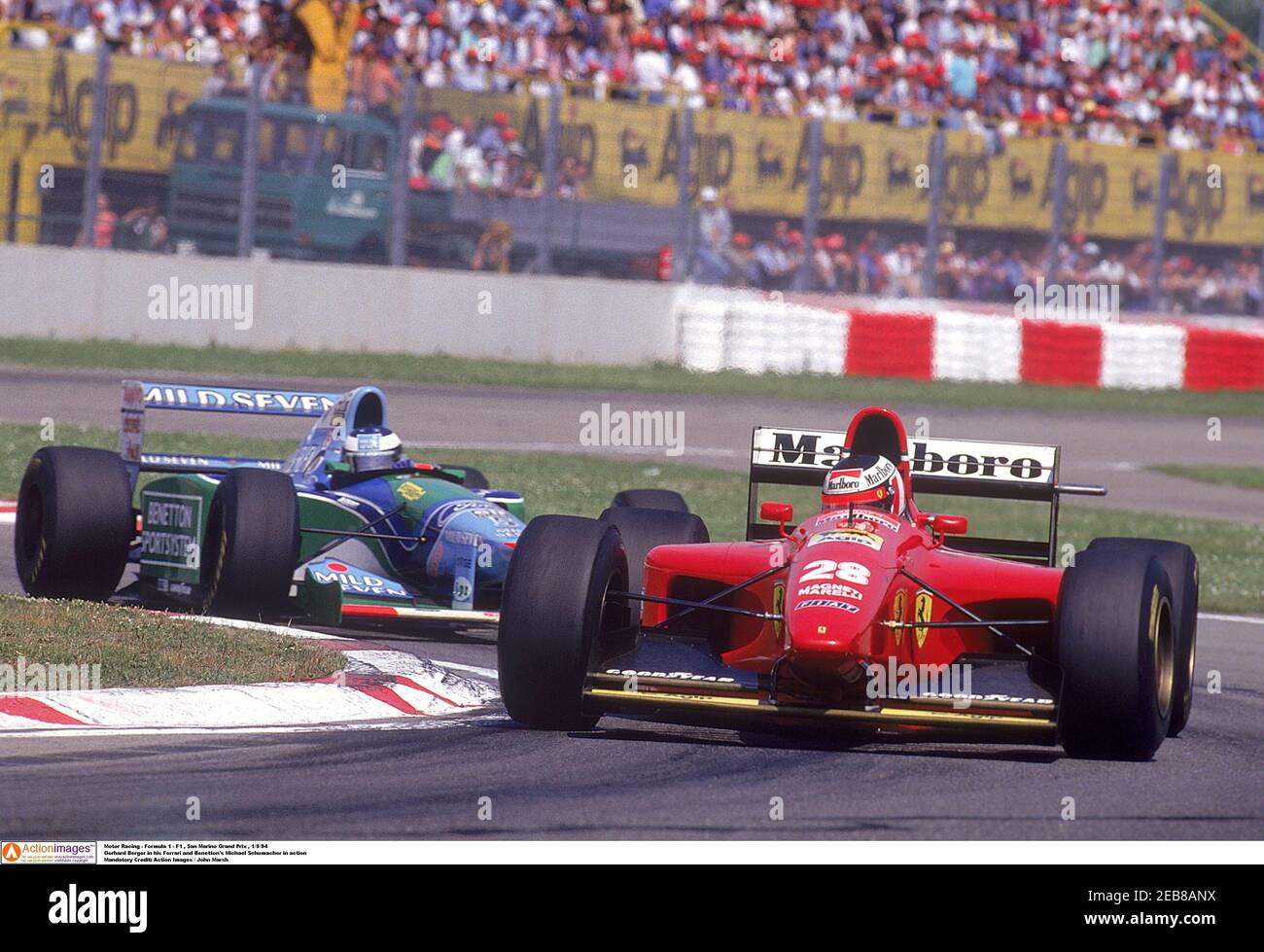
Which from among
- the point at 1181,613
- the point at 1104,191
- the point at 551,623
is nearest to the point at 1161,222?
the point at 1104,191

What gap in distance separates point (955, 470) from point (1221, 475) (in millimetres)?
11957

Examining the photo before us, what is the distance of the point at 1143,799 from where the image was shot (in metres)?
6.94

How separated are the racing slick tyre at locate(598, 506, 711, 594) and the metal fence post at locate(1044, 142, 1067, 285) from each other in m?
19.4

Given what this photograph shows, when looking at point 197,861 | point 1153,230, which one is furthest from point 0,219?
point 197,861

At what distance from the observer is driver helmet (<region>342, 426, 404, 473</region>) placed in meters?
11.0

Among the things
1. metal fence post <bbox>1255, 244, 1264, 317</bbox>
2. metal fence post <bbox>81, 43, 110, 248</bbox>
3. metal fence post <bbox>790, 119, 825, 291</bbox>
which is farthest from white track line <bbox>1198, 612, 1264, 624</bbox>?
metal fence post <bbox>1255, 244, 1264, 317</bbox>

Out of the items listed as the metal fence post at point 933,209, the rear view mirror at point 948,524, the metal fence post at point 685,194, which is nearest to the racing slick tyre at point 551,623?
the rear view mirror at point 948,524

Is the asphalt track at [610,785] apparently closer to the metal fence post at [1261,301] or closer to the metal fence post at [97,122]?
the metal fence post at [97,122]

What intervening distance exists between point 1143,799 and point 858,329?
64.3 feet

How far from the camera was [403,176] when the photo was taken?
79.2 feet

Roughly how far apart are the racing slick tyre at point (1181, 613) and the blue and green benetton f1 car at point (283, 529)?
3351mm

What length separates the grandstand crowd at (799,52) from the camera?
24.6 m
